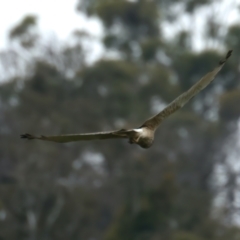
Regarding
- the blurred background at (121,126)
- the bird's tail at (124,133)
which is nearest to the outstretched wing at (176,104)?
the bird's tail at (124,133)

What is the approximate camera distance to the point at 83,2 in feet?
175

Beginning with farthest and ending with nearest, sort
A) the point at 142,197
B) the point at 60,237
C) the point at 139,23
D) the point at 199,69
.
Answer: the point at 139,23 < the point at 199,69 < the point at 142,197 < the point at 60,237

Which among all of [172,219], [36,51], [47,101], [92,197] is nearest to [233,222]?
[172,219]

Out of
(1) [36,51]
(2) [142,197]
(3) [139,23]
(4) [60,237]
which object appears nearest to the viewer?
(4) [60,237]

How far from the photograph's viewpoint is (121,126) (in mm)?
37219

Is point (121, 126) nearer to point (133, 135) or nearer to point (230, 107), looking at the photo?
point (230, 107)

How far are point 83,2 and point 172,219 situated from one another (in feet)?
78.2

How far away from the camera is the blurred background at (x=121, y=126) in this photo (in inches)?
1211

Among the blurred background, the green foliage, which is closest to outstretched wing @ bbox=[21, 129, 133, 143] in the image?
the blurred background

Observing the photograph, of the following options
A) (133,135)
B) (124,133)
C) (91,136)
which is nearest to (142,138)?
(133,135)

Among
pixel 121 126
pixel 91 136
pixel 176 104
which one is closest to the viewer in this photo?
pixel 91 136

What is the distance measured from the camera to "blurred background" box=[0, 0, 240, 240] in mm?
30766

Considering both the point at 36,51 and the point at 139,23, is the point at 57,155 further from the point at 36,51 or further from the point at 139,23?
the point at 139,23

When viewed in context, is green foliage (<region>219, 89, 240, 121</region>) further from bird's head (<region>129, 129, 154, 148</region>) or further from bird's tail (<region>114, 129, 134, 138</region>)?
bird's tail (<region>114, 129, 134, 138</region>)
